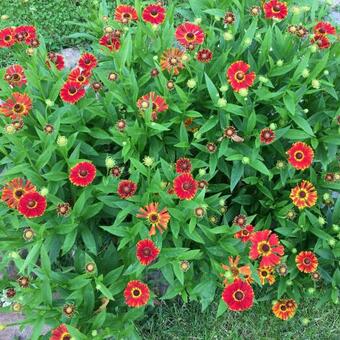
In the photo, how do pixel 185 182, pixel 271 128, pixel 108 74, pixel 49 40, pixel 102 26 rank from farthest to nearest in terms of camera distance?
pixel 49 40 → pixel 102 26 → pixel 108 74 → pixel 271 128 → pixel 185 182

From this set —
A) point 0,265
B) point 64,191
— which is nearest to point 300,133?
point 64,191

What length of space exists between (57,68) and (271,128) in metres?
1.04

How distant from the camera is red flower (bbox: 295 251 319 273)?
2.14 meters

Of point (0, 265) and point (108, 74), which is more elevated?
point (108, 74)

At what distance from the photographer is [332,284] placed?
89.2 inches

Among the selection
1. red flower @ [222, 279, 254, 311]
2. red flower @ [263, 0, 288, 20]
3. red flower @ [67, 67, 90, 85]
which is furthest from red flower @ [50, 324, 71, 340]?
red flower @ [263, 0, 288, 20]

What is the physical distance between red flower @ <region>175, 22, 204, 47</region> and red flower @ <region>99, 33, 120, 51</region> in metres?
0.30

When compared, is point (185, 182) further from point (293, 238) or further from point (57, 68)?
point (57, 68)

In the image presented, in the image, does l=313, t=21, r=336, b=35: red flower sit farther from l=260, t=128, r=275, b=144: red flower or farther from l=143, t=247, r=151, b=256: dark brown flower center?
l=143, t=247, r=151, b=256: dark brown flower center

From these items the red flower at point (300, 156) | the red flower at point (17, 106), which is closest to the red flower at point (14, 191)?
the red flower at point (17, 106)

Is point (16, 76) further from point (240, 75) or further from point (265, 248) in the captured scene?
point (265, 248)

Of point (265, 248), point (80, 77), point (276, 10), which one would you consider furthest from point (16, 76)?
point (265, 248)

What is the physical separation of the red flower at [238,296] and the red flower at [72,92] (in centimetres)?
99

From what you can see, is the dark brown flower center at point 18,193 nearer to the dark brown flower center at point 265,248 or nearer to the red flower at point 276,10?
the dark brown flower center at point 265,248
